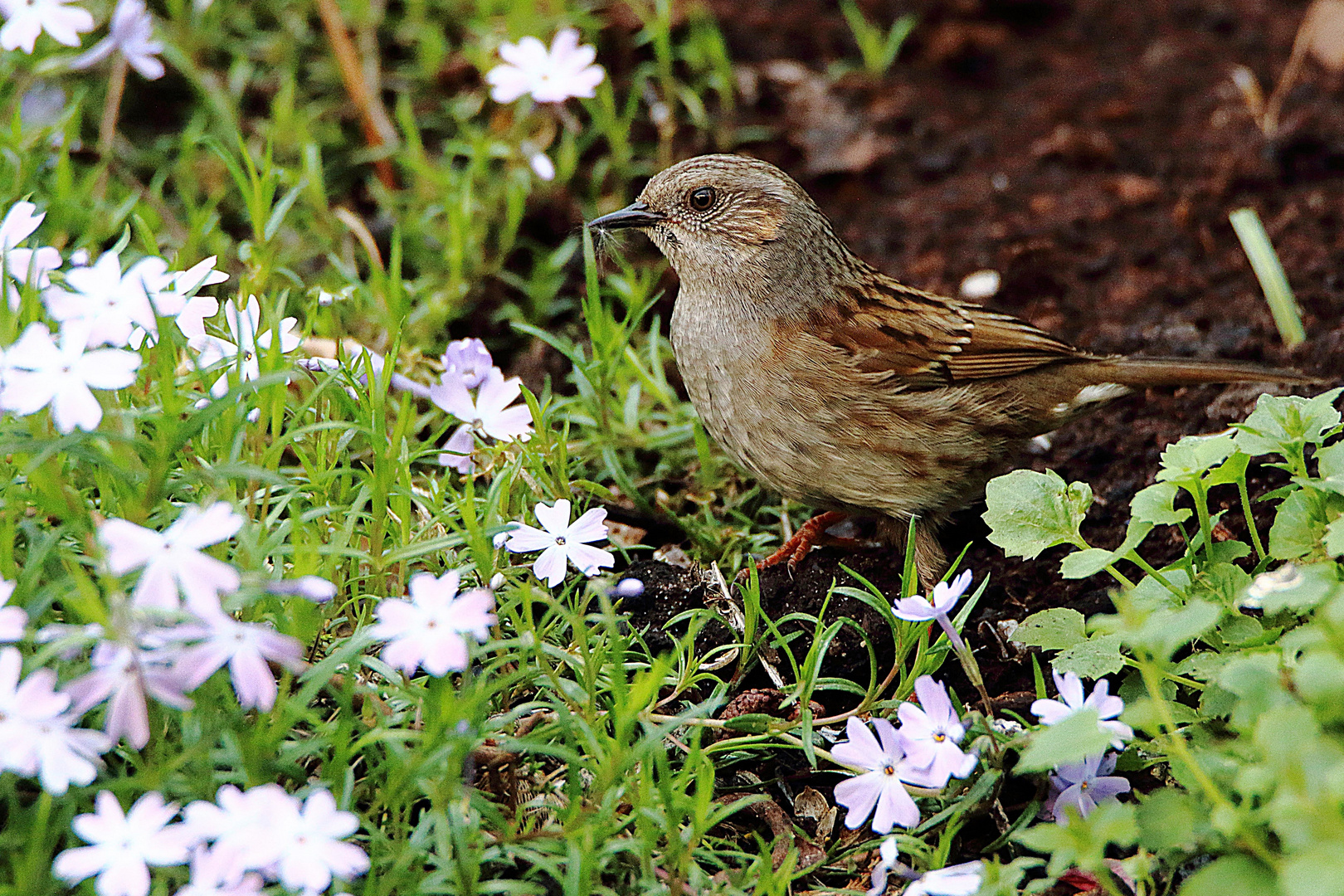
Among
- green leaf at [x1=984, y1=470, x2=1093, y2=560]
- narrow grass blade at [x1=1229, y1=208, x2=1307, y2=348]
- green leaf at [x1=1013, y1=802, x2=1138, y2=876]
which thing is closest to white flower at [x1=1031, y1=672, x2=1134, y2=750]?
green leaf at [x1=1013, y1=802, x2=1138, y2=876]

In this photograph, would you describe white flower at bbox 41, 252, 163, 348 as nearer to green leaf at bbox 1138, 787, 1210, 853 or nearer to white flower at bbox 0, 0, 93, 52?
white flower at bbox 0, 0, 93, 52

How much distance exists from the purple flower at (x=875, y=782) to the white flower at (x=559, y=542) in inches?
29.2

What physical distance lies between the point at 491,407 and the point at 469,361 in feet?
0.50

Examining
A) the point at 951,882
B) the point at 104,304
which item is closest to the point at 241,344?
the point at 104,304

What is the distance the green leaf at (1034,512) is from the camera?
10.4ft

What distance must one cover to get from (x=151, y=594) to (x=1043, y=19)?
20.0ft

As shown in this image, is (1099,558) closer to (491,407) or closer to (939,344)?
(939,344)

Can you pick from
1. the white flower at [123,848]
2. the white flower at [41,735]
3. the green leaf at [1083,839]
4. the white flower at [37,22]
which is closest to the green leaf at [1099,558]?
the green leaf at [1083,839]

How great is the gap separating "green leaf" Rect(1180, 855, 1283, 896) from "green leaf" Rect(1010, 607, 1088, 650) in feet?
2.83

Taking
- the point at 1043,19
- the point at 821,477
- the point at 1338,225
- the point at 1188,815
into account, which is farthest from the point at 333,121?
the point at 1188,815

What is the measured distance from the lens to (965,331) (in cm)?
428

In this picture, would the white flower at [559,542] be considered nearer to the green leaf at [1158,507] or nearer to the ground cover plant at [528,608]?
the ground cover plant at [528,608]

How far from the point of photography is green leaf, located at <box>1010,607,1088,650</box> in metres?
3.14

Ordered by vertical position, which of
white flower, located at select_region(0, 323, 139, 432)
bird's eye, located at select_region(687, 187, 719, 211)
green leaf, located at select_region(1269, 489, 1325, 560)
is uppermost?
white flower, located at select_region(0, 323, 139, 432)
